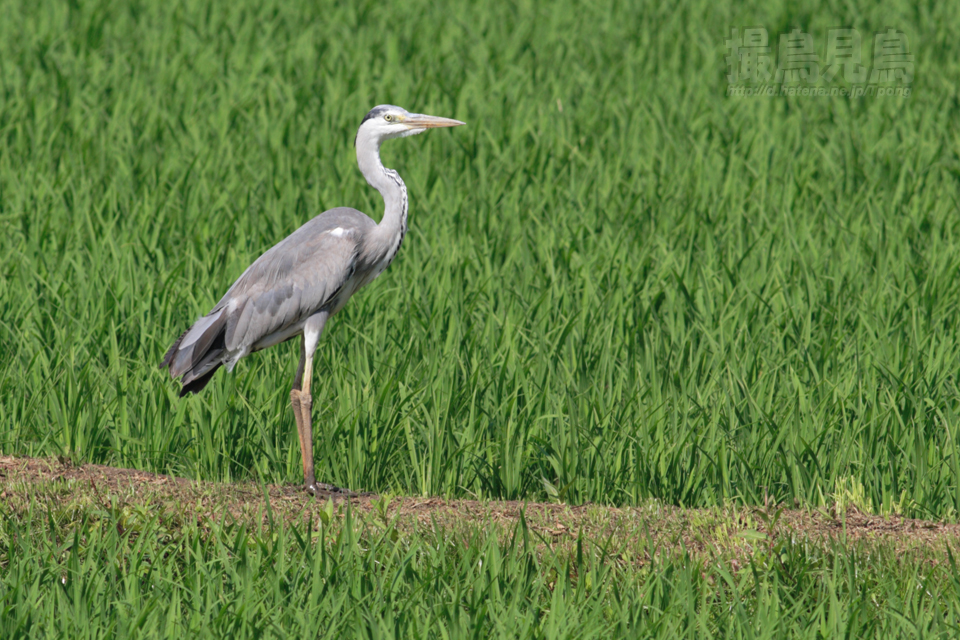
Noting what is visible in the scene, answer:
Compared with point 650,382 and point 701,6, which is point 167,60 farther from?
point 650,382

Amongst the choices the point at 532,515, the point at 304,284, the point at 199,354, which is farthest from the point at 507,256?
the point at 532,515

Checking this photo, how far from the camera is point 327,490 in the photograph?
483cm

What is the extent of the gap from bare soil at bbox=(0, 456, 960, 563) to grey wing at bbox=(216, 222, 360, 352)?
82 cm

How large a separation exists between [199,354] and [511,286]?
2166 millimetres

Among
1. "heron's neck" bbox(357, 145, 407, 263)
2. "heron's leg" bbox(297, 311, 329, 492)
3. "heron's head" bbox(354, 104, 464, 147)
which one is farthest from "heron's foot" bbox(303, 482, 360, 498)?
"heron's head" bbox(354, 104, 464, 147)

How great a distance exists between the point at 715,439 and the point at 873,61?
7.64 meters

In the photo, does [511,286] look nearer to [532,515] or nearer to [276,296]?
[276,296]

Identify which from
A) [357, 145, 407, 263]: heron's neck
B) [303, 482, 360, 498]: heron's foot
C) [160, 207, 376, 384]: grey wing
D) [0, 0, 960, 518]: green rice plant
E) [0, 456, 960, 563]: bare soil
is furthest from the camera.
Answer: [357, 145, 407, 263]: heron's neck

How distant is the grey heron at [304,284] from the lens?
16.7 feet

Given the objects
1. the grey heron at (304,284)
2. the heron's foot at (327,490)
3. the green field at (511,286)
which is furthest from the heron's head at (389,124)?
the heron's foot at (327,490)

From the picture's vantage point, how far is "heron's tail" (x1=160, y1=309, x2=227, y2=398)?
504cm

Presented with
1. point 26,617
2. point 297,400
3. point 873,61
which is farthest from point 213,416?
point 873,61

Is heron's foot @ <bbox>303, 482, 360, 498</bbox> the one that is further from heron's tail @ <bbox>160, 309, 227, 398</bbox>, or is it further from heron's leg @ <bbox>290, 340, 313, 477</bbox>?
heron's tail @ <bbox>160, 309, 227, 398</bbox>

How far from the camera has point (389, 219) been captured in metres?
5.31
